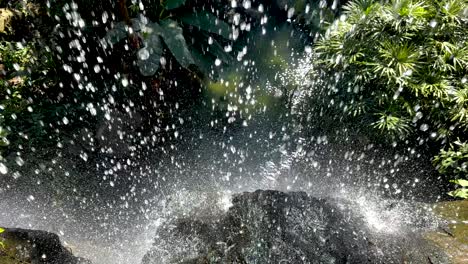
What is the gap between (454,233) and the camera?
9.29 feet

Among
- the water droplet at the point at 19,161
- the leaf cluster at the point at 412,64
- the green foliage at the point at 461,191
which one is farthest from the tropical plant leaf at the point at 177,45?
the green foliage at the point at 461,191

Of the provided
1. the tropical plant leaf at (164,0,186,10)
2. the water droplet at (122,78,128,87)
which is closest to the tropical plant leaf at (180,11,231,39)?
the tropical plant leaf at (164,0,186,10)

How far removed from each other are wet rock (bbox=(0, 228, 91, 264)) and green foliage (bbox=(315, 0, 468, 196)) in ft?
12.5

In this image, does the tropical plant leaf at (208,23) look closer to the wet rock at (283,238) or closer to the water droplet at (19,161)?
the wet rock at (283,238)

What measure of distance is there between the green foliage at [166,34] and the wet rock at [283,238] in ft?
8.33

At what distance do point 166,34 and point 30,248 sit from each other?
11.2 feet

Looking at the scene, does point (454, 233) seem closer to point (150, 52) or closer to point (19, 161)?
point (150, 52)

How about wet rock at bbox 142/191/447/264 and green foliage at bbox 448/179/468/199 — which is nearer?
wet rock at bbox 142/191/447/264

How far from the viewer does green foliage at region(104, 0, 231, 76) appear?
459cm

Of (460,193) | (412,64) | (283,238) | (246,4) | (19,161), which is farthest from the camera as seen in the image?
(246,4)

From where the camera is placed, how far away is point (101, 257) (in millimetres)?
3551

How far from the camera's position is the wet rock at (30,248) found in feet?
7.36

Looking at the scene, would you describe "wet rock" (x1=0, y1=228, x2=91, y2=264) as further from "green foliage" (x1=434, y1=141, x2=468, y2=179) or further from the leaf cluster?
"green foliage" (x1=434, y1=141, x2=468, y2=179)

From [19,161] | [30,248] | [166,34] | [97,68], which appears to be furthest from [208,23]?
[30,248]
